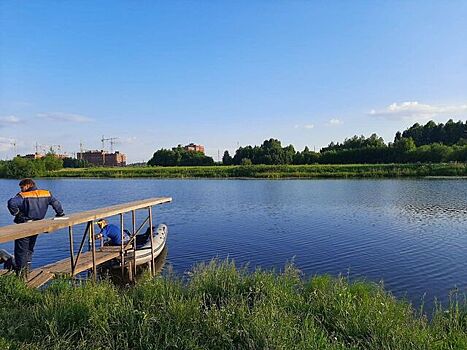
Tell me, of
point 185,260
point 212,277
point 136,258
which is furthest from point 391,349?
point 185,260

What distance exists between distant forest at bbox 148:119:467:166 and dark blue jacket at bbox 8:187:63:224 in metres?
77.1

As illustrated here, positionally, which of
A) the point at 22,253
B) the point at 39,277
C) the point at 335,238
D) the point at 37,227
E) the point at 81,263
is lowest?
the point at 335,238

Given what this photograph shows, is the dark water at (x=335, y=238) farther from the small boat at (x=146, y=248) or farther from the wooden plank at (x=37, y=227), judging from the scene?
the wooden plank at (x=37, y=227)

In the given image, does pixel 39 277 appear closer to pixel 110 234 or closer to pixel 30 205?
pixel 30 205

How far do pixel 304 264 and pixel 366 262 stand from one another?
227 cm

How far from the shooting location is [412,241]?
60.1ft

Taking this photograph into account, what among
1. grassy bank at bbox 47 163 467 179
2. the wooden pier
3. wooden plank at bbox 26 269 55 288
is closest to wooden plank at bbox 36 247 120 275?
the wooden pier

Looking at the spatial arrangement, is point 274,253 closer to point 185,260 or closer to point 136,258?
point 185,260

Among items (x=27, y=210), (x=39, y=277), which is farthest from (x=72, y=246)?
(x=27, y=210)

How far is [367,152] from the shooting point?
94.8 m

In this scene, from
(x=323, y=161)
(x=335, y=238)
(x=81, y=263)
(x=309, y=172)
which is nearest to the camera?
(x=81, y=263)

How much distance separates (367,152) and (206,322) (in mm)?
94499

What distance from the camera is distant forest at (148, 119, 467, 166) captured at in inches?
3211

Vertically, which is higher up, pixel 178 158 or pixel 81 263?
pixel 178 158
